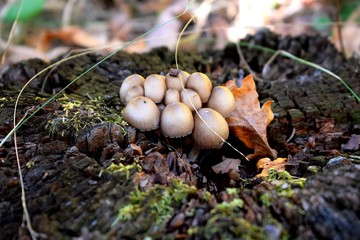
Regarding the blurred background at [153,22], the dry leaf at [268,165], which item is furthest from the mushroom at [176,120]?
the blurred background at [153,22]

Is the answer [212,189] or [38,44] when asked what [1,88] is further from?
[38,44]

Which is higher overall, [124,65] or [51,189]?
[124,65]

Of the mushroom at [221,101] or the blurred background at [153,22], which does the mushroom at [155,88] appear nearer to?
the mushroom at [221,101]

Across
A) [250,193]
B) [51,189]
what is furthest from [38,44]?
[250,193]

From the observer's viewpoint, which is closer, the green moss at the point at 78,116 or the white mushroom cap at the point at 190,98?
the green moss at the point at 78,116

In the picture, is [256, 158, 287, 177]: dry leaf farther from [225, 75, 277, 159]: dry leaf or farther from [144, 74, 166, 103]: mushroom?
[144, 74, 166, 103]: mushroom

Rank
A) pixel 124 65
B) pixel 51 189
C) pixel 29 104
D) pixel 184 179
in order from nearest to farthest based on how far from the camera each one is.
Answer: pixel 51 189 < pixel 184 179 < pixel 29 104 < pixel 124 65
